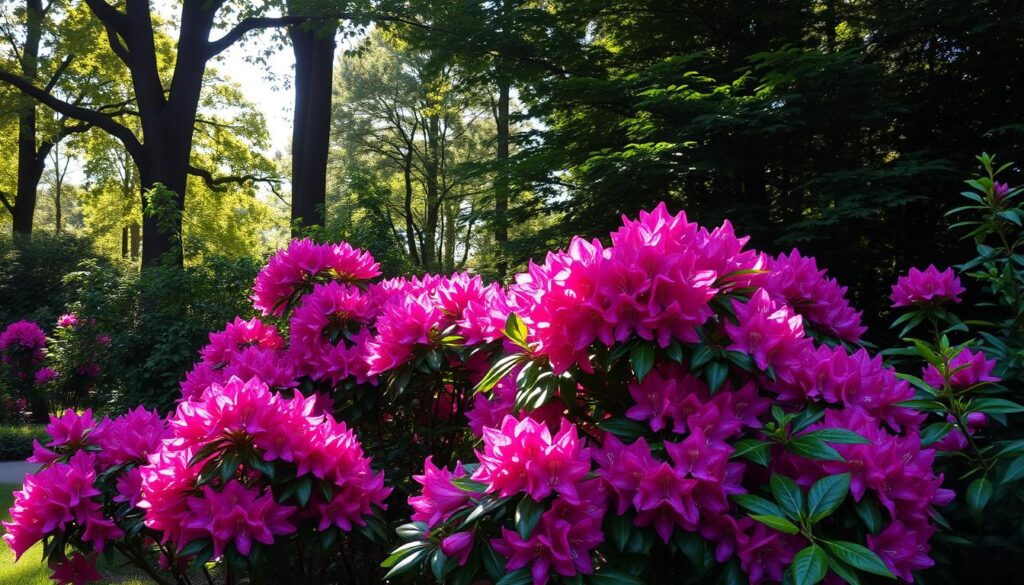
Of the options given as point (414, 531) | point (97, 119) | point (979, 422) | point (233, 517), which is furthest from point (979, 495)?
point (97, 119)

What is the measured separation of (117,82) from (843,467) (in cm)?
2249

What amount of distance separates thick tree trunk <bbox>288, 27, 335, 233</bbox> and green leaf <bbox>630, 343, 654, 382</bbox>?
1046 centimetres

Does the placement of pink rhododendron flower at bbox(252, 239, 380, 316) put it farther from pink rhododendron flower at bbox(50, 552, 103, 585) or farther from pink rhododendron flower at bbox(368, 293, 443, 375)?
pink rhododendron flower at bbox(50, 552, 103, 585)

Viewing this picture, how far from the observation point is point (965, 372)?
1.90 metres

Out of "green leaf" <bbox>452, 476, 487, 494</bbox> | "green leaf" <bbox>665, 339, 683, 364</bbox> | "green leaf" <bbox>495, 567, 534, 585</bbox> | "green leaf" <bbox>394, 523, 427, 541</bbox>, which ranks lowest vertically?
"green leaf" <bbox>394, 523, 427, 541</bbox>

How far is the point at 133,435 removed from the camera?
7.15 feet

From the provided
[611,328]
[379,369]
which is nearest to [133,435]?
[379,369]

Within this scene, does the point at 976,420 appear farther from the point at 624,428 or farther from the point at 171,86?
the point at 171,86

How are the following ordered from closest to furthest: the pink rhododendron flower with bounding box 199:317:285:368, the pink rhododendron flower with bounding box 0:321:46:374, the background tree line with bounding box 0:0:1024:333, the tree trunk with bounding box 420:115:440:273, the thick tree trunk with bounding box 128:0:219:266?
the pink rhododendron flower with bounding box 199:317:285:368 < the background tree line with bounding box 0:0:1024:333 < the pink rhododendron flower with bounding box 0:321:46:374 < the thick tree trunk with bounding box 128:0:219:266 < the tree trunk with bounding box 420:115:440:273

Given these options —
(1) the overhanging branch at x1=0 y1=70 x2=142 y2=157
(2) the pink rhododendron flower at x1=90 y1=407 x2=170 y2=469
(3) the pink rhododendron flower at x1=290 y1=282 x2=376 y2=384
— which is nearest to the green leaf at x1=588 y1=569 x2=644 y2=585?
(3) the pink rhododendron flower at x1=290 y1=282 x2=376 y2=384

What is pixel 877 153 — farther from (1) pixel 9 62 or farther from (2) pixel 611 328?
(1) pixel 9 62

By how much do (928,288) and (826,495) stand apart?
176cm

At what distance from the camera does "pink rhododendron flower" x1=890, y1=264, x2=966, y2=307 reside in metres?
2.58

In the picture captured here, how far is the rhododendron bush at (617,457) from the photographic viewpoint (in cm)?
130
